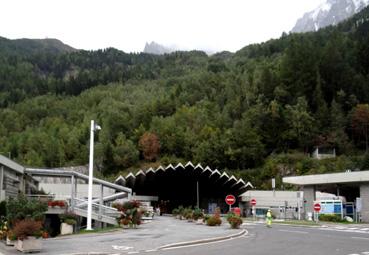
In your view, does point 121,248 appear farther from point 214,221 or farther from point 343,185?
point 343,185

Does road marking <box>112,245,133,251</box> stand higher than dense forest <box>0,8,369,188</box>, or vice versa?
dense forest <box>0,8,369,188</box>

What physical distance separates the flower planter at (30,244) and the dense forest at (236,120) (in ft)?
195

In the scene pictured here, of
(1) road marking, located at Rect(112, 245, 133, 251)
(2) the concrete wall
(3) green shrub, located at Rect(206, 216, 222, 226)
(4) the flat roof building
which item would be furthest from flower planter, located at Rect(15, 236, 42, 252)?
(2) the concrete wall

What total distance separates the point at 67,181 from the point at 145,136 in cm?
3868

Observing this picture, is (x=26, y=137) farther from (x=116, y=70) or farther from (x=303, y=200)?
(x=303, y=200)

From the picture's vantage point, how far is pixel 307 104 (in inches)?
3570

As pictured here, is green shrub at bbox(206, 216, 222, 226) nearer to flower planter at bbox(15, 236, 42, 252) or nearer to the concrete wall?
the concrete wall

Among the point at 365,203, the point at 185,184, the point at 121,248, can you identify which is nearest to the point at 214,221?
the point at 365,203

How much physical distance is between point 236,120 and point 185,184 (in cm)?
3194

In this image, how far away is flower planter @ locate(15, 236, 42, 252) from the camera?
1645 centimetres

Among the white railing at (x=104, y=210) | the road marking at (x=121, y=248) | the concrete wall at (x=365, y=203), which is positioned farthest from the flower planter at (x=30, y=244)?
the concrete wall at (x=365, y=203)

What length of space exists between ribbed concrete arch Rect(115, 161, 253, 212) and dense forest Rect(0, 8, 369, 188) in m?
10.9

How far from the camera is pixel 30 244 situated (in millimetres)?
16531

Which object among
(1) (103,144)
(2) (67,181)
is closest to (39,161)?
(1) (103,144)
